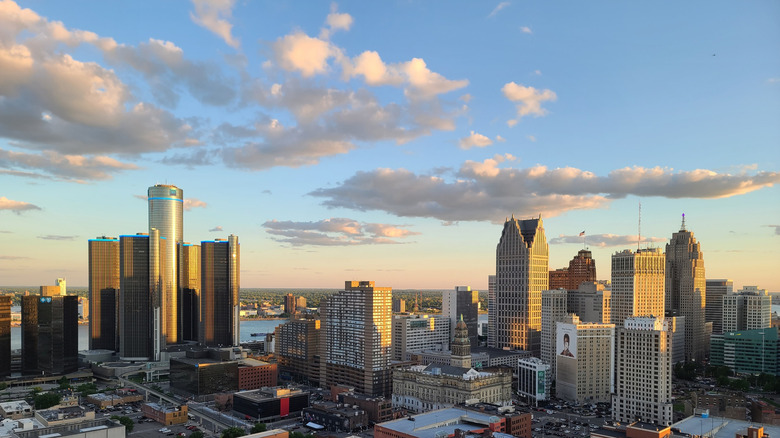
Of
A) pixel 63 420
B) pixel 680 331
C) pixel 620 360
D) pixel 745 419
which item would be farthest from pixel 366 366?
pixel 680 331

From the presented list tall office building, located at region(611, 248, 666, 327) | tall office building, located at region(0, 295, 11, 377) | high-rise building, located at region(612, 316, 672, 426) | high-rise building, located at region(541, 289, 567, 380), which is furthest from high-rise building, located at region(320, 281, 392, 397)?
tall office building, located at region(0, 295, 11, 377)

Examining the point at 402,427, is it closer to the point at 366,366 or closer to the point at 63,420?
the point at 366,366

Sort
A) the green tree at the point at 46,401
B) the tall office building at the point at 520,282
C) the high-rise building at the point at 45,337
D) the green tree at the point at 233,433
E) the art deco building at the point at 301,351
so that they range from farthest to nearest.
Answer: the tall office building at the point at 520,282 → the high-rise building at the point at 45,337 → the art deco building at the point at 301,351 → the green tree at the point at 46,401 → the green tree at the point at 233,433

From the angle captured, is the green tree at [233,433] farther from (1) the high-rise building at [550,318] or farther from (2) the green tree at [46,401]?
(1) the high-rise building at [550,318]

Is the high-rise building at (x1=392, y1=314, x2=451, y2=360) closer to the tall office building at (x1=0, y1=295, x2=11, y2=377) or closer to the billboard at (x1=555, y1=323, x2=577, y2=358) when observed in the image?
the billboard at (x1=555, y1=323, x2=577, y2=358)

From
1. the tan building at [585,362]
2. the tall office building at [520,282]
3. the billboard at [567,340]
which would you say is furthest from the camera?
the tall office building at [520,282]

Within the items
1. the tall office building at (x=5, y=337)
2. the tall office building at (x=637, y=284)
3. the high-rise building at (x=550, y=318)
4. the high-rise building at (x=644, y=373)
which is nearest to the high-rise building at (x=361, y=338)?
the high-rise building at (x=550, y=318)

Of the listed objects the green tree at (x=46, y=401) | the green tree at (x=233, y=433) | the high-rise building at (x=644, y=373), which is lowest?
the green tree at (x=46, y=401)
